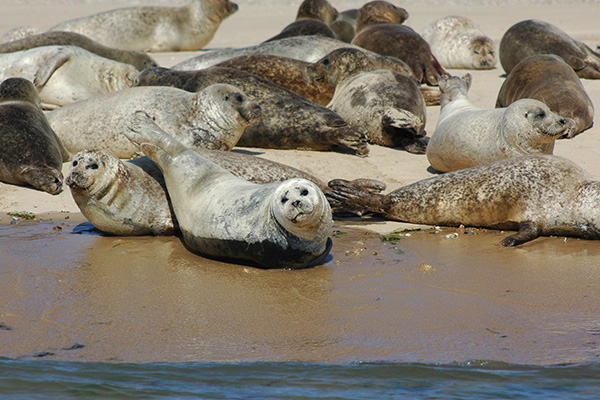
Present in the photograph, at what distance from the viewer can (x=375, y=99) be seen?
24.8 feet

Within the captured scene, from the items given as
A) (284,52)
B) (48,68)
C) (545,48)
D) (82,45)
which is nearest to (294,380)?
(48,68)

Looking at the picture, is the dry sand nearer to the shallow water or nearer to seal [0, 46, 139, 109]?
the shallow water

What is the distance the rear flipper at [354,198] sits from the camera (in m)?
5.23

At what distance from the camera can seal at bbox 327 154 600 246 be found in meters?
4.61

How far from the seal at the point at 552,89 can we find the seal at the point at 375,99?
3.72ft

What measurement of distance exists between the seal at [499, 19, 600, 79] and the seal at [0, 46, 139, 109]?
5.50m

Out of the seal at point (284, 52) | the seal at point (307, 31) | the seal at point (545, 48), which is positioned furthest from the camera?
the seal at point (307, 31)

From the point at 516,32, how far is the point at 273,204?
8.14m

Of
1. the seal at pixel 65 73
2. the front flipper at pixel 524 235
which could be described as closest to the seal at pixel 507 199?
the front flipper at pixel 524 235

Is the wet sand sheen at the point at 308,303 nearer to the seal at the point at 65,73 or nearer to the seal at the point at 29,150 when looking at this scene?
the seal at the point at 29,150

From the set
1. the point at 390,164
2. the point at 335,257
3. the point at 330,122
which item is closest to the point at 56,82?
the point at 330,122

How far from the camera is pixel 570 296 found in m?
3.47

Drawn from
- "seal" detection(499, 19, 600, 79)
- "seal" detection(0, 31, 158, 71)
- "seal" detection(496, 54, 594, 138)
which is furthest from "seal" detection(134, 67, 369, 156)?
"seal" detection(499, 19, 600, 79)

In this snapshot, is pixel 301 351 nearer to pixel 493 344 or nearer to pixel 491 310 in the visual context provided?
pixel 493 344
